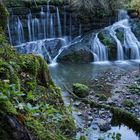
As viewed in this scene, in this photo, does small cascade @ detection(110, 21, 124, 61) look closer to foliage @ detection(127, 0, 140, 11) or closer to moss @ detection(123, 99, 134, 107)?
foliage @ detection(127, 0, 140, 11)

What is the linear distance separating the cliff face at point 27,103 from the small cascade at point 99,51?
10.1 meters

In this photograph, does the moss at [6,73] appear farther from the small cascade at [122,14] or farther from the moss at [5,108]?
the small cascade at [122,14]

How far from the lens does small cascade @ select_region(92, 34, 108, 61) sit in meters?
15.3

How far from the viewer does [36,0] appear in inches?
643

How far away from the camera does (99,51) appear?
50.8 ft

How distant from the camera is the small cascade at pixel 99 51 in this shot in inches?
602

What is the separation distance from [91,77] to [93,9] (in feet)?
20.1

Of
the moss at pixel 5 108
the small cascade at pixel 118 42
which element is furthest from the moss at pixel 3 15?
the small cascade at pixel 118 42

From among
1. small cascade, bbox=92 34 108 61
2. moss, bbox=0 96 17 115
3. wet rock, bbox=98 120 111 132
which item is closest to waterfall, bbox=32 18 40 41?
small cascade, bbox=92 34 108 61

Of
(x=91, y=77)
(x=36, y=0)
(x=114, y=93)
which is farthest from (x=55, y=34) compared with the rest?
(x=114, y=93)

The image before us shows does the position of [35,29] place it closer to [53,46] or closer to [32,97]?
[53,46]

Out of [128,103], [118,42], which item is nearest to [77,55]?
[118,42]

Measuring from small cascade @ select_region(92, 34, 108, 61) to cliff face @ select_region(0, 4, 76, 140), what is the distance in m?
10.1

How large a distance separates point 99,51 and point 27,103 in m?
12.9
